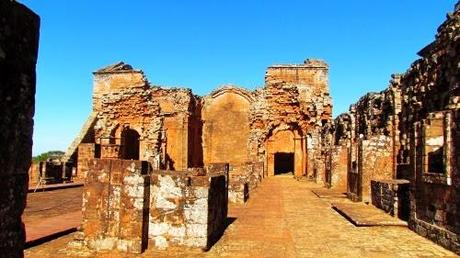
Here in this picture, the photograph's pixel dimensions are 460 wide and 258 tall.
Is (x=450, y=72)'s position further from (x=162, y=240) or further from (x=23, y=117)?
(x=23, y=117)

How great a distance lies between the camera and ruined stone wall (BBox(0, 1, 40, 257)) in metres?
2.27

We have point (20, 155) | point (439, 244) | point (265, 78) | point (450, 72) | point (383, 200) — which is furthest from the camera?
point (265, 78)

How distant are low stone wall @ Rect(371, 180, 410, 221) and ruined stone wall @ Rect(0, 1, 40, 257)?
8912 mm

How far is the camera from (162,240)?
6535mm

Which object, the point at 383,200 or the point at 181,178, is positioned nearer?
the point at 181,178

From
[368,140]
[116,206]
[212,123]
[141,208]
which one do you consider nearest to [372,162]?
[368,140]

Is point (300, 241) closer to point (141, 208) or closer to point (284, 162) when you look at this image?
point (141, 208)

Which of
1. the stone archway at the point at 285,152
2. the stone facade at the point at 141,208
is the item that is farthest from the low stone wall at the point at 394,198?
the stone archway at the point at 285,152

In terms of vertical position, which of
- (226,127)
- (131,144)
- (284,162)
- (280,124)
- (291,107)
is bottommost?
(284,162)

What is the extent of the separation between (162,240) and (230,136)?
25.6 metres

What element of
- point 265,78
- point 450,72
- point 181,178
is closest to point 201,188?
point 181,178

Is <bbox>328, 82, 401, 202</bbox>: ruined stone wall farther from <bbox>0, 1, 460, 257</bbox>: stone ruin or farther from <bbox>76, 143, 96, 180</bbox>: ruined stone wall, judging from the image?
<bbox>76, 143, 96, 180</bbox>: ruined stone wall

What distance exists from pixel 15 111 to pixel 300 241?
5.84 m

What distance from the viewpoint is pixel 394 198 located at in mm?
10148
